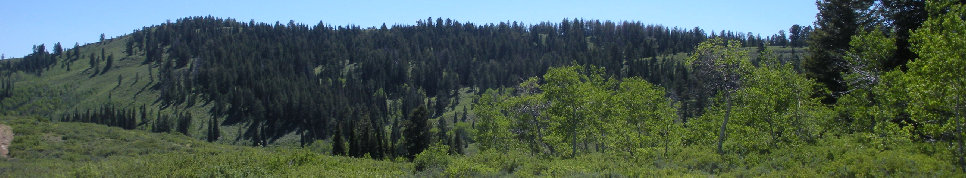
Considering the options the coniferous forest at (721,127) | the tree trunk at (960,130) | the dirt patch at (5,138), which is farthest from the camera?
the dirt patch at (5,138)

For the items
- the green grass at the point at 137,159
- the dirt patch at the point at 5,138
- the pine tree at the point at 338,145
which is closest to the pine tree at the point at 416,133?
the pine tree at the point at 338,145

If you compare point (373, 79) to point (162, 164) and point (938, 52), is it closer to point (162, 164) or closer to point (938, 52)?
point (162, 164)

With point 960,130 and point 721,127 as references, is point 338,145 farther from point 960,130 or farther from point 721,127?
point 960,130

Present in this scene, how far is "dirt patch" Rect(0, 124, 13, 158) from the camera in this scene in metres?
28.3

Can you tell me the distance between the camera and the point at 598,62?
175625 mm

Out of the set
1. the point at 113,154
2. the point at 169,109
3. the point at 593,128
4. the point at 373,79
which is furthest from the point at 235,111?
the point at 593,128

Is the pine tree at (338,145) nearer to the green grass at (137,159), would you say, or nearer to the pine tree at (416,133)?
the pine tree at (416,133)

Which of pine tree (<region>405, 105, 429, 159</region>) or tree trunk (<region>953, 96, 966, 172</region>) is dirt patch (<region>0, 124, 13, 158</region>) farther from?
tree trunk (<region>953, 96, 966, 172</region>)

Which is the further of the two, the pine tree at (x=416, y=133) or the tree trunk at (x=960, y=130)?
the pine tree at (x=416, y=133)

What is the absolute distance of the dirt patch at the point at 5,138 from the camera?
28.3m

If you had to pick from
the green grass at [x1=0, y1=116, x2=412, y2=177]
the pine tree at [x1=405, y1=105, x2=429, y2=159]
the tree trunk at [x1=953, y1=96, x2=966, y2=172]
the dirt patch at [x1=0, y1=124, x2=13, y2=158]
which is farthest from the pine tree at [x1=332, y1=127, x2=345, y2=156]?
the tree trunk at [x1=953, y1=96, x2=966, y2=172]

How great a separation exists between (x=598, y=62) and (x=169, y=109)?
135 meters

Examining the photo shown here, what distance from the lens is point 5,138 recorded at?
30750 millimetres

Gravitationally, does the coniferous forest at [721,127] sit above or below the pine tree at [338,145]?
above
